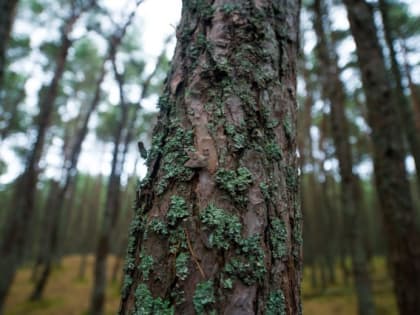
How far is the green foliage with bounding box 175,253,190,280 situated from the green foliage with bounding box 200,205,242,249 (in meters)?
0.08

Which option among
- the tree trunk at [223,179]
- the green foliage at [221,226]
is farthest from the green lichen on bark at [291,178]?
the green foliage at [221,226]

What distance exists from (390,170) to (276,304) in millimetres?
3157

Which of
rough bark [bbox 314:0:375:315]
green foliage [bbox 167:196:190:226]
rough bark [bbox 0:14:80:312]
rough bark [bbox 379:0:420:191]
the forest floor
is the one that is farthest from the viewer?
the forest floor

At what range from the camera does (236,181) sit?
0.88m

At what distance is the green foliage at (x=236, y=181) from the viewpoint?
2.86 feet

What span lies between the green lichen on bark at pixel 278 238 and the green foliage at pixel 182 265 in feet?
→ 0.81

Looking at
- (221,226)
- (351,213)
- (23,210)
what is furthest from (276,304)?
(23,210)

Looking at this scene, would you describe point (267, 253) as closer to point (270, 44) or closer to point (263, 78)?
point (263, 78)

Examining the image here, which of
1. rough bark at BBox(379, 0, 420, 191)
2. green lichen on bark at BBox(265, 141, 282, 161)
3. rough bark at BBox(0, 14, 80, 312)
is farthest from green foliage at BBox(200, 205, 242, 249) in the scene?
rough bark at BBox(379, 0, 420, 191)

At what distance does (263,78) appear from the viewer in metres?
1.02

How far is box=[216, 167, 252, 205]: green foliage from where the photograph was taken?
87 centimetres

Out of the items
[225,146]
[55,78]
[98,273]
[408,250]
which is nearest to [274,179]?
[225,146]

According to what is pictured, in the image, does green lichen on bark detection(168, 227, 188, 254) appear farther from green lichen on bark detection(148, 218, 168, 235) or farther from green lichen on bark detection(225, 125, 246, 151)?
green lichen on bark detection(225, 125, 246, 151)

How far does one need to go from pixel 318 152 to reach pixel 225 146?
16549 mm
